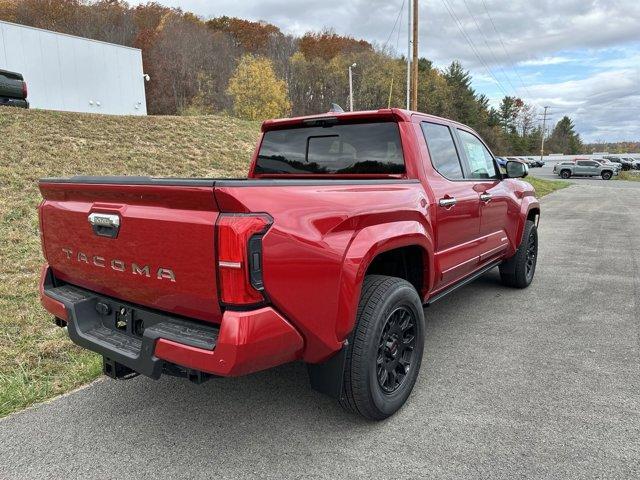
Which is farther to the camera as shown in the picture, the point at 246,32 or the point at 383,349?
the point at 246,32

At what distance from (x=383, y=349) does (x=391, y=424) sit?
437 mm

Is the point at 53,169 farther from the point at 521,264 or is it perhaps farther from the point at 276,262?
the point at 276,262

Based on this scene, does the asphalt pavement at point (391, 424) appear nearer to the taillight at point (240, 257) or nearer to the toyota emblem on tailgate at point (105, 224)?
the taillight at point (240, 257)

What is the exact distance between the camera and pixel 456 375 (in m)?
3.39

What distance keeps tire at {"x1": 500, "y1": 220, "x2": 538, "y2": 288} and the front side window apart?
3.50 feet

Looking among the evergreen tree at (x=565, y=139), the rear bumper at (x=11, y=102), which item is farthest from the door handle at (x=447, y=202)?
the evergreen tree at (x=565, y=139)

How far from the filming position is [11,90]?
14914 mm

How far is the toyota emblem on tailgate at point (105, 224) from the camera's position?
233 centimetres

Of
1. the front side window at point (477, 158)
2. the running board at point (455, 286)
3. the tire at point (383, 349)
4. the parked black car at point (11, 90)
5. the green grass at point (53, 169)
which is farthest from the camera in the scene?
the parked black car at point (11, 90)

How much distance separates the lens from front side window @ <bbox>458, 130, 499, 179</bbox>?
4359mm

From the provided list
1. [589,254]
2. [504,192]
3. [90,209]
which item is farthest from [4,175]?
[589,254]

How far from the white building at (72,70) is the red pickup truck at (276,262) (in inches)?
976

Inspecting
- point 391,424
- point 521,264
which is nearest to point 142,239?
point 391,424

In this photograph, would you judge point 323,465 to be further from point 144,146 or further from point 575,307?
point 144,146
